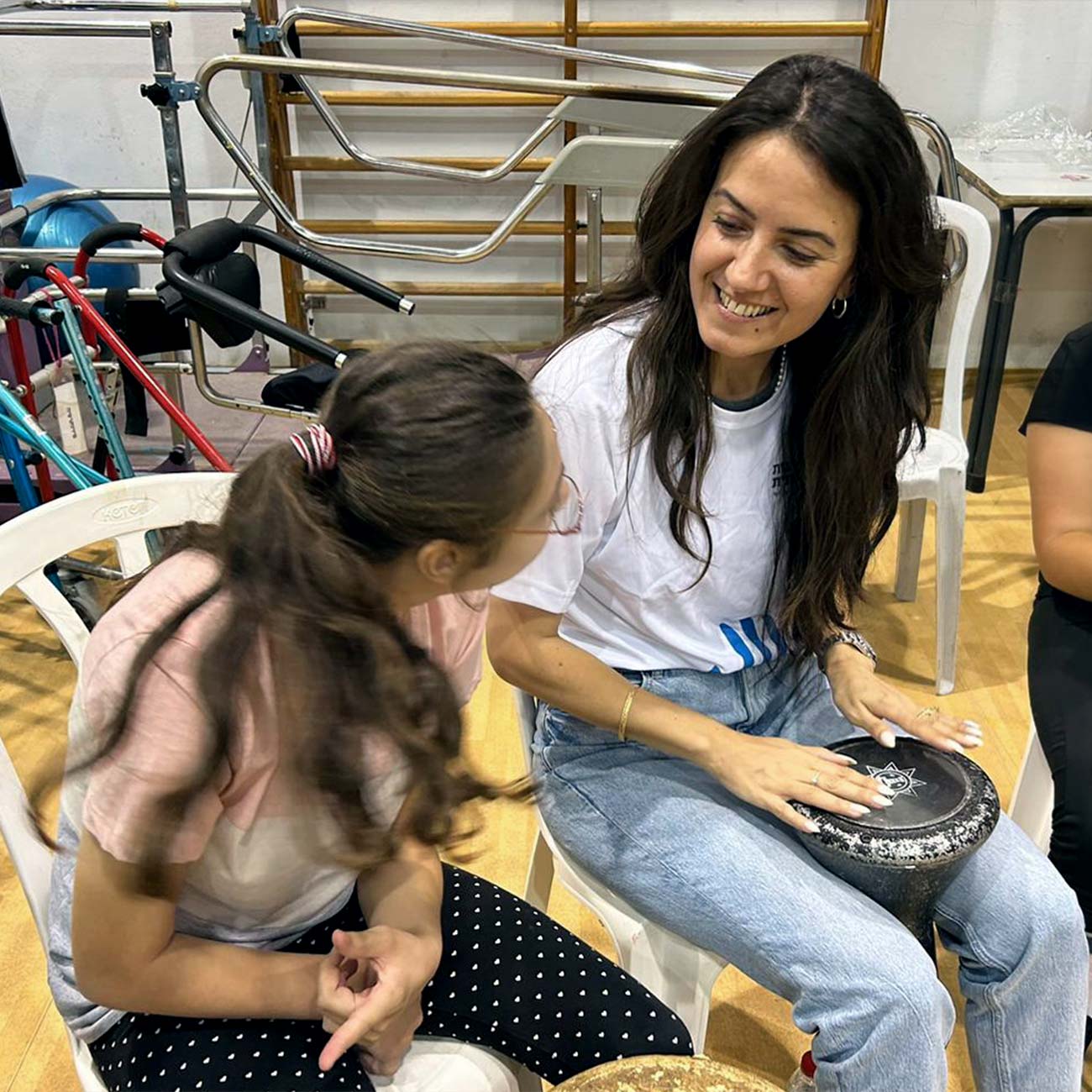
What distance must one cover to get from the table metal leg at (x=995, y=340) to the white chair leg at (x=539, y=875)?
6.81ft

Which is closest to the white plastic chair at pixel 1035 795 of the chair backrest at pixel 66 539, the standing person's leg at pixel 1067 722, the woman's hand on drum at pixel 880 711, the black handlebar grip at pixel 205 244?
the standing person's leg at pixel 1067 722

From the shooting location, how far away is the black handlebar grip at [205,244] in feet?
6.77

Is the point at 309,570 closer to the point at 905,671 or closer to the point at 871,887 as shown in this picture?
the point at 871,887

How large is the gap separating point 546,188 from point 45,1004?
1934 millimetres

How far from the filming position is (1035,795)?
149cm

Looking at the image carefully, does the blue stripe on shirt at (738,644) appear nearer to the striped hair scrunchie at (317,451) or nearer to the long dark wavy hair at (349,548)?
the long dark wavy hair at (349,548)

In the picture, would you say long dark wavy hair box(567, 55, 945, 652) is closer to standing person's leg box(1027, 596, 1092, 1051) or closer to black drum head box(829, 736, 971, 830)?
black drum head box(829, 736, 971, 830)

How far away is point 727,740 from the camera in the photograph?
1148 mm

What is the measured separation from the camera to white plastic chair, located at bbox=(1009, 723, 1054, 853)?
1.47m

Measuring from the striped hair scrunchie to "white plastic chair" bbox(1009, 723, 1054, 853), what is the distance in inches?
41.4

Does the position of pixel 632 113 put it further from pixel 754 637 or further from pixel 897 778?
pixel 897 778

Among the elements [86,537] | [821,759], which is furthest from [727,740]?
[86,537]

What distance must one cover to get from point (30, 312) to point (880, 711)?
1630 mm

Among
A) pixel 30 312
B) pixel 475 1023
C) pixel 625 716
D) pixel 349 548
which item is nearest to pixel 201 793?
pixel 349 548
